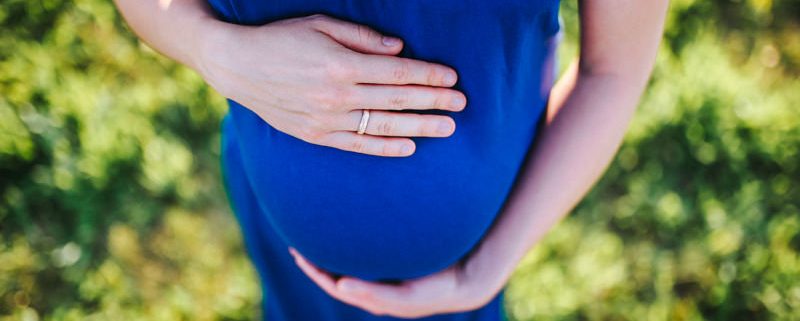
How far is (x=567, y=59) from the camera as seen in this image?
2.37 metres

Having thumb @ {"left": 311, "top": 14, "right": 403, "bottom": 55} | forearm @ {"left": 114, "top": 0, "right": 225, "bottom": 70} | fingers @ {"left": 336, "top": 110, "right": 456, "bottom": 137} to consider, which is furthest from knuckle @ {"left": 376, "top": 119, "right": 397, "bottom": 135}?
forearm @ {"left": 114, "top": 0, "right": 225, "bottom": 70}

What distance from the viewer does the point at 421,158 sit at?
0.85 meters

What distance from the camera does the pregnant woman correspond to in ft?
2.48

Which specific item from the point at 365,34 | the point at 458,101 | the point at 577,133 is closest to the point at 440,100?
the point at 458,101

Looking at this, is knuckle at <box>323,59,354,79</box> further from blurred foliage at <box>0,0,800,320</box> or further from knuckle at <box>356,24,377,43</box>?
blurred foliage at <box>0,0,800,320</box>

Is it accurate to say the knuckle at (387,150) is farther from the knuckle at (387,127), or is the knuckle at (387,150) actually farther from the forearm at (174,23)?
the forearm at (174,23)

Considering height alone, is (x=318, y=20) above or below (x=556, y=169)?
above

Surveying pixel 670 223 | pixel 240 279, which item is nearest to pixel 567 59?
pixel 670 223

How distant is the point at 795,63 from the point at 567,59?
Result: 103 centimetres

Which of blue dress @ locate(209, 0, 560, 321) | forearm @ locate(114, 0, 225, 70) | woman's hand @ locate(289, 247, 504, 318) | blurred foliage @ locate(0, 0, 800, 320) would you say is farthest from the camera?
blurred foliage @ locate(0, 0, 800, 320)

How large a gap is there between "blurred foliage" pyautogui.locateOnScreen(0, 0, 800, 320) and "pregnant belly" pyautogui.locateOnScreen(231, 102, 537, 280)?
1093 millimetres

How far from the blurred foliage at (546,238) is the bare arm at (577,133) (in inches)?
40.6

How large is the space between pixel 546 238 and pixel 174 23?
5.10 feet

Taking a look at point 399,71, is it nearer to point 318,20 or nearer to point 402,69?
point 402,69
